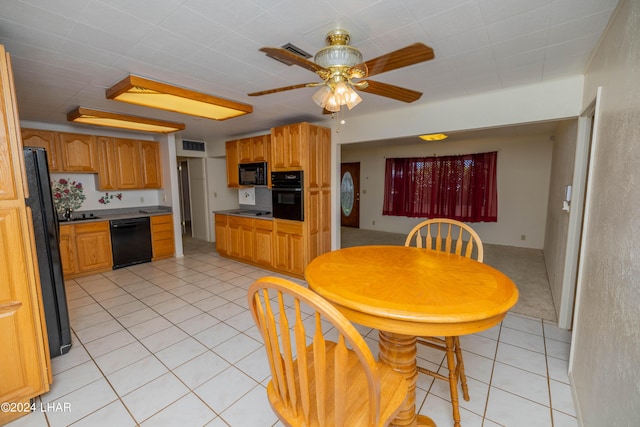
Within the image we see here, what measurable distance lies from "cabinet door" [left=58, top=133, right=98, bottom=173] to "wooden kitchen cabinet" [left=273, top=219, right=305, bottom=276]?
9.87ft

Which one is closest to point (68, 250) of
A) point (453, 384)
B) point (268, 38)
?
point (268, 38)

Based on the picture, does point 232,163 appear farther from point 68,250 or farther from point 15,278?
point 15,278

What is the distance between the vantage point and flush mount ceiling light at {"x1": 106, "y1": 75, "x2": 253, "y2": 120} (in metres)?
2.32

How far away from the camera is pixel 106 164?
440cm

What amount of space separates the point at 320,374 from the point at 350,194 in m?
6.99

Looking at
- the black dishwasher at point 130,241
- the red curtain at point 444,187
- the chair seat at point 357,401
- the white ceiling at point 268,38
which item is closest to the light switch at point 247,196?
the black dishwasher at point 130,241

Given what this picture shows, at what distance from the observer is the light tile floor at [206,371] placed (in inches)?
64.0

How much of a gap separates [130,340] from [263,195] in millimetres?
3210

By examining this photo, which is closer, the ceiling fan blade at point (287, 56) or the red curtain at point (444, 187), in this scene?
the ceiling fan blade at point (287, 56)

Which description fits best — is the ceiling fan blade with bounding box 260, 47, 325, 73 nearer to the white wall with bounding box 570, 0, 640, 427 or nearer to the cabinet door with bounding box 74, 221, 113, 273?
the white wall with bounding box 570, 0, 640, 427

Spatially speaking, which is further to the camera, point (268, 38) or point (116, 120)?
point (116, 120)

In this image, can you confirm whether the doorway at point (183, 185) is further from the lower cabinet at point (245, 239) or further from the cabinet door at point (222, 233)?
the lower cabinet at point (245, 239)

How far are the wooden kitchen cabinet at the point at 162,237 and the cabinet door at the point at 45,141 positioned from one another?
1467 millimetres

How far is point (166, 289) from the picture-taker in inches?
139
